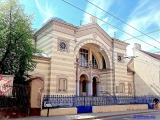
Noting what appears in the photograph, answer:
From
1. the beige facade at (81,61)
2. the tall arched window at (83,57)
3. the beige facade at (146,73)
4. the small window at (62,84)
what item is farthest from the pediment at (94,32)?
the beige facade at (146,73)

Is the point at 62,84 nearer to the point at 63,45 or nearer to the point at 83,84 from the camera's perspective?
the point at 63,45

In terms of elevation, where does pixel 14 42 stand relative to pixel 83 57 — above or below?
below

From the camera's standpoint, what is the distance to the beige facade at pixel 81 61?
17344mm

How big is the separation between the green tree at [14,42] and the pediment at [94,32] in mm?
8161

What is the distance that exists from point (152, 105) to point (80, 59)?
31.9 ft

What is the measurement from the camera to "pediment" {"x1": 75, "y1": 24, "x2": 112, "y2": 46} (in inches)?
792

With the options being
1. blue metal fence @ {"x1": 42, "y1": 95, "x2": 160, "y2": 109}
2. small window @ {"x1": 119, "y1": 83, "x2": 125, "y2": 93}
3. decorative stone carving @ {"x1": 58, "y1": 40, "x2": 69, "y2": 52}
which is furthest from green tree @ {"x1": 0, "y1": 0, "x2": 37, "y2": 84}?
small window @ {"x1": 119, "y1": 83, "x2": 125, "y2": 93}

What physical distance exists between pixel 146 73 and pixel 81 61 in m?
10.1

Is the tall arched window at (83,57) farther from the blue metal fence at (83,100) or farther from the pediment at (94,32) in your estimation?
the blue metal fence at (83,100)

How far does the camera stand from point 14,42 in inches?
471

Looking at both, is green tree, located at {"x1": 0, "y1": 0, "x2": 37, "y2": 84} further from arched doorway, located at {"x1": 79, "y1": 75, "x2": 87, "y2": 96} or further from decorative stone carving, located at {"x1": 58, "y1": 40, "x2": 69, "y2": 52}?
arched doorway, located at {"x1": 79, "y1": 75, "x2": 87, "y2": 96}

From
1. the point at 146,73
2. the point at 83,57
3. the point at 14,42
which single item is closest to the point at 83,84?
the point at 83,57

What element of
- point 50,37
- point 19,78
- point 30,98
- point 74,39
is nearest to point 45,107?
point 30,98

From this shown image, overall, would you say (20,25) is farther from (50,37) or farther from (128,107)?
(128,107)
